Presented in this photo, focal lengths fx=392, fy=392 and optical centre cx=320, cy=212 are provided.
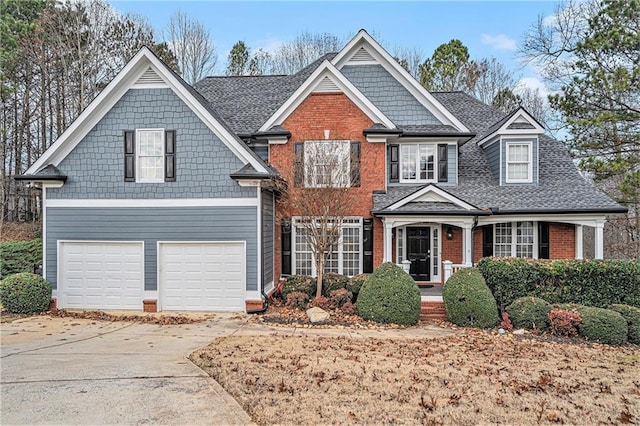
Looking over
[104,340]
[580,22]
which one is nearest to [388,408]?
[104,340]

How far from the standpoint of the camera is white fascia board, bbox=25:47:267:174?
11.6 m

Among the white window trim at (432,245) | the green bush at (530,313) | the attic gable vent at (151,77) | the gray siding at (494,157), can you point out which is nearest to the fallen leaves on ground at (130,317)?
the attic gable vent at (151,77)

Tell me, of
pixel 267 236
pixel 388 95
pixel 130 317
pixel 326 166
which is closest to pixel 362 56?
pixel 388 95

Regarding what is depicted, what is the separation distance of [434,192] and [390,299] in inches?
180

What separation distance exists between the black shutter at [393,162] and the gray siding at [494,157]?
393 centimetres

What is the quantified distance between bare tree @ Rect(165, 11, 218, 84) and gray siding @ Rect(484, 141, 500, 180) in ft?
68.8

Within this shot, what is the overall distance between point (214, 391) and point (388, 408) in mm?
2390

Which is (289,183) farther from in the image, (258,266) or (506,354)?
(506,354)

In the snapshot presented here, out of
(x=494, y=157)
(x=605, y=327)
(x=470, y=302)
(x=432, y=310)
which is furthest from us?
(x=494, y=157)

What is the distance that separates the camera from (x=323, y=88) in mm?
13773

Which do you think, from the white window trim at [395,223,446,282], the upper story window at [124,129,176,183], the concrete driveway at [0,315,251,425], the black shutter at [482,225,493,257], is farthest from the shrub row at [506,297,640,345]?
the upper story window at [124,129,176,183]

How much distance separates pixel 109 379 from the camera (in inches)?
234

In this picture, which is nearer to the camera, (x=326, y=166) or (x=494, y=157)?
(x=326, y=166)

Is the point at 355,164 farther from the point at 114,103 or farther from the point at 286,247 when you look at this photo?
the point at 114,103
